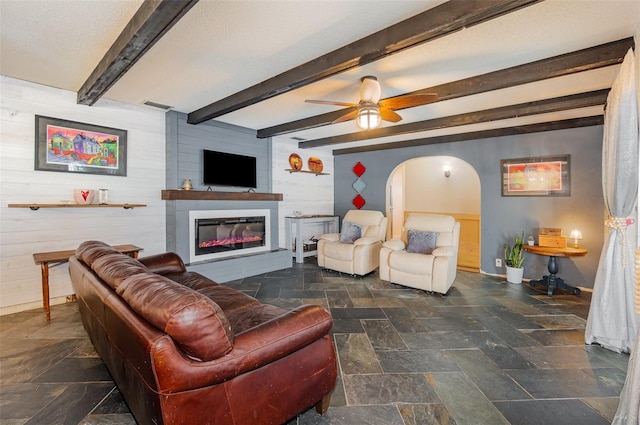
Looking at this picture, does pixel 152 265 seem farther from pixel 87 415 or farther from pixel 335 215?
pixel 335 215

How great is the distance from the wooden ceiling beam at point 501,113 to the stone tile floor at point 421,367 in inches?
89.3

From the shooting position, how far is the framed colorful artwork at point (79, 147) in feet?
10.1

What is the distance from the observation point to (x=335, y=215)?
21.3 ft

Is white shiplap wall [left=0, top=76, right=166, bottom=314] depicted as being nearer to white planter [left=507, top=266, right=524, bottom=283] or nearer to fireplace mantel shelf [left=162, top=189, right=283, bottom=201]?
fireplace mantel shelf [left=162, top=189, right=283, bottom=201]

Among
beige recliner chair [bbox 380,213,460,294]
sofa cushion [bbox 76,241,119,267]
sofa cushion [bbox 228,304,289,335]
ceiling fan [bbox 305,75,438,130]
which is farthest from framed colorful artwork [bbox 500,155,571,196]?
sofa cushion [bbox 76,241,119,267]

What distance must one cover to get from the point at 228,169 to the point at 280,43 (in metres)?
2.71

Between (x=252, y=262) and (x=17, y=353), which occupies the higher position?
(x=252, y=262)

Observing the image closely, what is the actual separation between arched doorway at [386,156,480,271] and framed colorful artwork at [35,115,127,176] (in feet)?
15.1

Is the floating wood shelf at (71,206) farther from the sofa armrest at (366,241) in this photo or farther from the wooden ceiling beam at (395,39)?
the sofa armrest at (366,241)

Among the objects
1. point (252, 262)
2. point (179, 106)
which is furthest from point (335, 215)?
point (179, 106)

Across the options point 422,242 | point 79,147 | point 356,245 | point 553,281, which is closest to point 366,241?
point 356,245

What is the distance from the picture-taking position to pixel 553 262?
3.88m

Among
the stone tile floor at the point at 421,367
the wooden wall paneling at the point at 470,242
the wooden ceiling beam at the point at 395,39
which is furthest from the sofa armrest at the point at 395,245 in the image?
the wooden ceiling beam at the point at 395,39

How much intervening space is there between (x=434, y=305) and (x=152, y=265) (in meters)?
3.06
